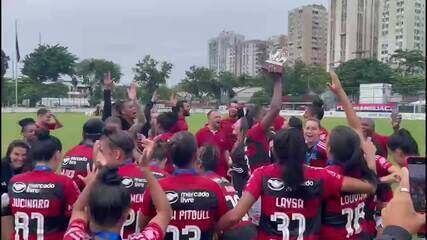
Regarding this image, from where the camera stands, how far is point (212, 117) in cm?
808

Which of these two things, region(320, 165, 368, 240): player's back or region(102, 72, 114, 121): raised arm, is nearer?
region(320, 165, 368, 240): player's back

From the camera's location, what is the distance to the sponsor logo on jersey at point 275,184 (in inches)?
138

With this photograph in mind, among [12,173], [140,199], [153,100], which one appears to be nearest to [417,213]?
[140,199]

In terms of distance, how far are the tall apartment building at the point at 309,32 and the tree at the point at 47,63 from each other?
146 feet

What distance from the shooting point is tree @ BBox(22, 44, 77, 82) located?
2749 inches

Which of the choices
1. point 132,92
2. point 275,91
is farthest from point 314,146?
point 132,92

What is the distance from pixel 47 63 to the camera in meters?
70.1

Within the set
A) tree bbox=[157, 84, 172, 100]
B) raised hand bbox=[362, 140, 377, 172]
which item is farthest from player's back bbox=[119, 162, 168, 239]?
tree bbox=[157, 84, 172, 100]

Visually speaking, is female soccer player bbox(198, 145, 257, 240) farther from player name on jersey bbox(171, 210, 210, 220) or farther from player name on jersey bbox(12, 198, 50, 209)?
player name on jersey bbox(12, 198, 50, 209)

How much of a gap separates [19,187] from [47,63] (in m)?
69.7

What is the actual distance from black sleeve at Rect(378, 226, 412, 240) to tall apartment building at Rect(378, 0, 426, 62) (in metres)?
65.3

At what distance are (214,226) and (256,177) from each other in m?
0.41

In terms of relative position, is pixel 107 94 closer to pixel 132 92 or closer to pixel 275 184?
pixel 132 92

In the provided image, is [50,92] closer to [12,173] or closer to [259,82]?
[259,82]
